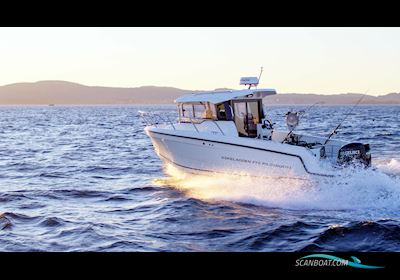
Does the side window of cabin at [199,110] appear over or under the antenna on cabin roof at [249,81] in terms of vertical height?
under

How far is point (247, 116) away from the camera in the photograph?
12055mm

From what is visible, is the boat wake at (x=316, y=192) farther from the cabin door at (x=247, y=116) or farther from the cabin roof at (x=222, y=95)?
the cabin roof at (x=222, y=95)

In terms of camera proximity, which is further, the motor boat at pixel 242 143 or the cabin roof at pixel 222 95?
the cabin roof at pixel 222 95

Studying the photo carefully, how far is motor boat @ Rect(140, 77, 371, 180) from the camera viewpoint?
10641 millimetres

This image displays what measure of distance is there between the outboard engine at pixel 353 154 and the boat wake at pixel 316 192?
307 millimetres

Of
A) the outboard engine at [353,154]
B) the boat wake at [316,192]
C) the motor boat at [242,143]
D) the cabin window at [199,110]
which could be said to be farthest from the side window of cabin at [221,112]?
the outboard engine at [353,154]

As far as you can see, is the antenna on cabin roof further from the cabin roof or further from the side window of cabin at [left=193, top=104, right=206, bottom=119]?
the side window of cabin at [left=193, top=104, right=206, bottom=119]

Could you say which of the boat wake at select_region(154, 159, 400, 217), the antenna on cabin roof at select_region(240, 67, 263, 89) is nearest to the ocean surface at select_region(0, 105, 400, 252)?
the boat wake at select_region(154, 159, 400, 217)

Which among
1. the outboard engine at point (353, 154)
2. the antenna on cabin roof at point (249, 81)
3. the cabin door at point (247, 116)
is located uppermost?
the antenna on cabin roof at point (249, 81)
